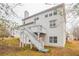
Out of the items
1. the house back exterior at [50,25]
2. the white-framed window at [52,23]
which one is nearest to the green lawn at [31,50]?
the house back exterior at [50,25]

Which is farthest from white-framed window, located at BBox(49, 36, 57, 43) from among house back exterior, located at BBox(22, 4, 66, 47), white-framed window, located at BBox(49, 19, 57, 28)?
white-framed window, located at BBox(49, 19, 57, 28)

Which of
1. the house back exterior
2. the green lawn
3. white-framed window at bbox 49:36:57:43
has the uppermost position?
the house back exterior

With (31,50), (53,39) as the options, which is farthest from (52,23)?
(31,50)

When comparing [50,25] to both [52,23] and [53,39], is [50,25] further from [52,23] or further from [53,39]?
[53,39]

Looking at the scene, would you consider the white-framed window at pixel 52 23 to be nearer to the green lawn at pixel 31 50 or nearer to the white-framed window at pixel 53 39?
the white-framed window at pixel 53 39

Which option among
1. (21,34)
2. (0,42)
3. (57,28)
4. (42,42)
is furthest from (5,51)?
(57,28)

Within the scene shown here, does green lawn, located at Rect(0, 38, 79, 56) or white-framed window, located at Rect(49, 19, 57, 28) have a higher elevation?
A: white-framed window, located at Rect(49, 19, 57, 28)

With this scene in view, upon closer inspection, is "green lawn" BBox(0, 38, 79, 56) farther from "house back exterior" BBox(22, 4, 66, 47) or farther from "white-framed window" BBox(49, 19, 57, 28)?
"white-framed window" BBox(49, 19, 57, 28)

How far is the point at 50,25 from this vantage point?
Answer: 78.2 inches

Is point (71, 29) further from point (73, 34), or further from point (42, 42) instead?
point (42, 42)

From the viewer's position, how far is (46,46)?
1983 millimetres

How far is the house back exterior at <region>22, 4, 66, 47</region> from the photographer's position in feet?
6.48

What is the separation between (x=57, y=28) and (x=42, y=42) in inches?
11.1

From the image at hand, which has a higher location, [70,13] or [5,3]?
[5,3]
